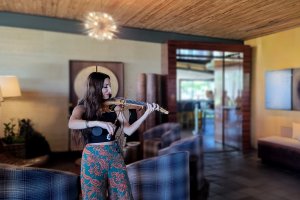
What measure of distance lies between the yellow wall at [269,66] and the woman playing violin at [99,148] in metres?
4.56

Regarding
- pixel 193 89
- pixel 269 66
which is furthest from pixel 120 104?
pixel 193 89

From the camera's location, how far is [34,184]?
1786mm

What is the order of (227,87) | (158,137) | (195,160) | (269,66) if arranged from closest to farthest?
(195,160), (158,137), (269,66), (227,87)

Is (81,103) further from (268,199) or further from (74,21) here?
(74,21)

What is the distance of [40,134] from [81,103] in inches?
146

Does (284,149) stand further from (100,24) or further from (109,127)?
(109,127)

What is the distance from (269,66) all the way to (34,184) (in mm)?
5370

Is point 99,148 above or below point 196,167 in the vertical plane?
above

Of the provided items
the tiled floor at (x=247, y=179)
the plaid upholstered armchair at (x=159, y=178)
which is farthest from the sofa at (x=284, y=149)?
the plaid upholstered armchair at (x=159, y=178)

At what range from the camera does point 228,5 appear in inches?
152

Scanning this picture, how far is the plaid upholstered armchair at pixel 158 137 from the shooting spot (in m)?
4.45

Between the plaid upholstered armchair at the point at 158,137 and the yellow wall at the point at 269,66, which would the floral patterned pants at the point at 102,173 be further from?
the yellow wall at the point at 269,66

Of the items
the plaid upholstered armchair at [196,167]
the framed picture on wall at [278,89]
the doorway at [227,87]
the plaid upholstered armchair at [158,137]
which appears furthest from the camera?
the doorway at [227,87]

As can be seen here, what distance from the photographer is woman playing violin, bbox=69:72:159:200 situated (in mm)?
1723
